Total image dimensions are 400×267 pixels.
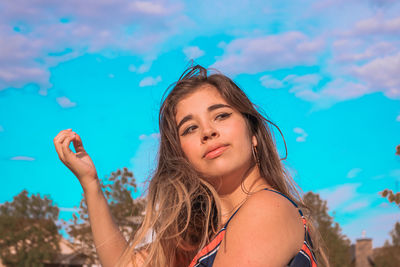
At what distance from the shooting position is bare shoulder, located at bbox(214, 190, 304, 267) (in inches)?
103

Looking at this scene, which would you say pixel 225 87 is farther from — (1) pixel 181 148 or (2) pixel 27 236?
(2) pixel 27 236

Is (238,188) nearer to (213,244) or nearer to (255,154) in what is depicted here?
(255,154)

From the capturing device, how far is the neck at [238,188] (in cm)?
347

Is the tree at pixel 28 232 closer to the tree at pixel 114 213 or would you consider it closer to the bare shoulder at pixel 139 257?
the tree at pixel 114 213

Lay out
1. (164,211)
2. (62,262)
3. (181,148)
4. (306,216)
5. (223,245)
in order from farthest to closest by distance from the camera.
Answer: (62,262)
(181,148)
(164,211)
(306,216)
(223,245)

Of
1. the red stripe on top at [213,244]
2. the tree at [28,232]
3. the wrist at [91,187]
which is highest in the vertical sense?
the tree at [28,232]

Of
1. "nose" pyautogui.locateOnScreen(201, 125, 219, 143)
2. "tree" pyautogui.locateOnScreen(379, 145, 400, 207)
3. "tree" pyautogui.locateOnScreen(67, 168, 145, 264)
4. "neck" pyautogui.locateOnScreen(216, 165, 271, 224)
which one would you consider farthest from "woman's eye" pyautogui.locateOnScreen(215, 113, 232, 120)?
"tree" pyautogui.locateOnScreen(67, 168, 145, 264)

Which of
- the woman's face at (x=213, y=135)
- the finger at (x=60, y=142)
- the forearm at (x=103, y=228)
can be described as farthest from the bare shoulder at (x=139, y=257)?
the finger at (x=60, y=142)

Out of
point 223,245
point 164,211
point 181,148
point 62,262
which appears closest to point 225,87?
point 181,148

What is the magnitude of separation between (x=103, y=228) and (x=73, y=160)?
601 millimetres

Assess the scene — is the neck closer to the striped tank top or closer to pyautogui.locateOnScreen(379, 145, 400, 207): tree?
the striped tank top

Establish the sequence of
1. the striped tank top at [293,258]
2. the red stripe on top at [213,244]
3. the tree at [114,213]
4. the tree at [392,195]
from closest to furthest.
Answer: the striped tank top at [293,258] < the red stripe on top at [213,244] < the tree at [392,195] < the tree at [114,213]

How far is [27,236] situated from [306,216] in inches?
1317

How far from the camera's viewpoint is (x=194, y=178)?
359 centimetres
